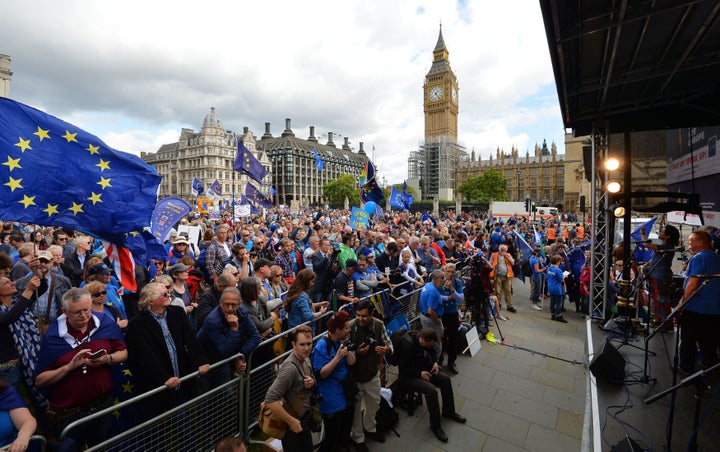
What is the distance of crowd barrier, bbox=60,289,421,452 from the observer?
315cm

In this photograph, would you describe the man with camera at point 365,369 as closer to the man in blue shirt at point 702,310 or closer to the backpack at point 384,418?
the backpack at point 384,418

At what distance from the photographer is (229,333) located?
391 centimetres

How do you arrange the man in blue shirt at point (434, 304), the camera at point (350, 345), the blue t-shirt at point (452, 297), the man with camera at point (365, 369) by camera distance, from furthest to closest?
the blue t-shirt at point (452, 297) → the man in blue shirt at point (434, 304) → the man with camera at point (365, 369) → the camera at point (350, 345)

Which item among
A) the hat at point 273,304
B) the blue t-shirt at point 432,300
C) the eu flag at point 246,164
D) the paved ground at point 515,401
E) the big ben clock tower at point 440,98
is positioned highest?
the big ben clock tower at point 440,98

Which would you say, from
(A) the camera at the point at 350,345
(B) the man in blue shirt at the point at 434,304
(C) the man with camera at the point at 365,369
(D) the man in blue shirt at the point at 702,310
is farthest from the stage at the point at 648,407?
(A) the camera at the point at 350,345

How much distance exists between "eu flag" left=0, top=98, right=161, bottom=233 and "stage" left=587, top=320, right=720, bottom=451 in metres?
6.20

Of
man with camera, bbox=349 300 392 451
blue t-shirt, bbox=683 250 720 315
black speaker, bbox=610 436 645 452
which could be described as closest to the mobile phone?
man with camera, bbox=349 300 392 451

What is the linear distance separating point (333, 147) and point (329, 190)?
40856 millimetres

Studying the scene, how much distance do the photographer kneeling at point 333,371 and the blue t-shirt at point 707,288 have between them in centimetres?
475

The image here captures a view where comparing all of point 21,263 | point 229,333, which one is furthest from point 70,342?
point 21,263

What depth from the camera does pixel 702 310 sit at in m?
4.54

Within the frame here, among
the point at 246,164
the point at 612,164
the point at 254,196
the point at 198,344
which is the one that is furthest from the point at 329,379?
the point at 254,196

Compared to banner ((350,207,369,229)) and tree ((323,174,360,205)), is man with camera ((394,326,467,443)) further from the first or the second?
tree ((323,174,360,205))

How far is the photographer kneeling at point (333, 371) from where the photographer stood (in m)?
3.83
